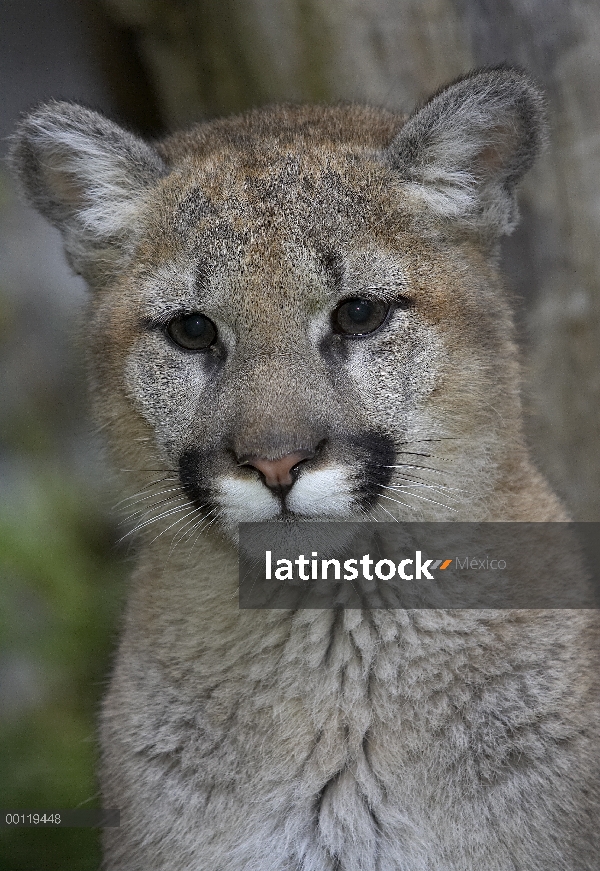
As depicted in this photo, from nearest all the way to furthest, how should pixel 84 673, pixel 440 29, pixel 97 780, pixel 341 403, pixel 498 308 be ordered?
pixel 341 403 → pixel 498 308 → pixel 97 780 → pixel 440 29 → pixel 84 673

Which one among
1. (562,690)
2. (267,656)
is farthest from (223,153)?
(562,690)

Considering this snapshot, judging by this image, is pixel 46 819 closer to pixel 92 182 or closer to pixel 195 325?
pixel 195 325

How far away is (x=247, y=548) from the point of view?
9.00 ft

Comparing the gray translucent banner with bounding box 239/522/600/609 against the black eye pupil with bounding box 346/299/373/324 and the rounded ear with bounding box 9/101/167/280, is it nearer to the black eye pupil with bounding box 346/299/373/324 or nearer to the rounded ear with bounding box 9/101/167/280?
the black eye pupil with bounding box 346/299/373/324

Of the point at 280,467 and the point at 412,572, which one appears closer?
the point at 280,467

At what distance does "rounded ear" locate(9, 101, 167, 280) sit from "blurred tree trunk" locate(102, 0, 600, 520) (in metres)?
1.10

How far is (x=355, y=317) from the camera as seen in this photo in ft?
8.84

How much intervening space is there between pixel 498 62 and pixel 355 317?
4.83 feet

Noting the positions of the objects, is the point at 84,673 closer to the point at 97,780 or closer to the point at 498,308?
the point at 97,780

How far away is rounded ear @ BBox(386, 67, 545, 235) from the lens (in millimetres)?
2822

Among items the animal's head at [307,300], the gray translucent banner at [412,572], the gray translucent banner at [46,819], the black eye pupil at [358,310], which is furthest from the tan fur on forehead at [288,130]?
the gray translucent banner at [46,819]

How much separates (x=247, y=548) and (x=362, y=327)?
70cm

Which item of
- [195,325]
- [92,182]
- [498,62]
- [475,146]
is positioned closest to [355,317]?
[195,325]

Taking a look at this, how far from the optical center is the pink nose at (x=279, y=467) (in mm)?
2373
